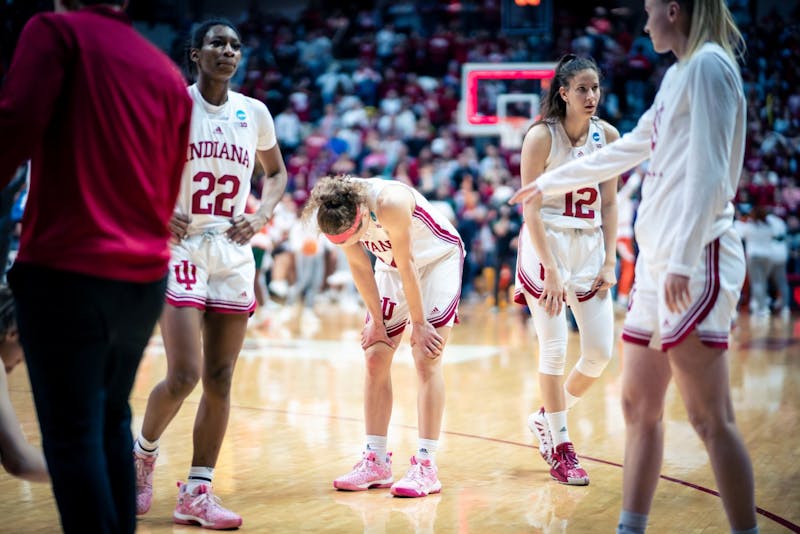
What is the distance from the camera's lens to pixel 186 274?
370 cm

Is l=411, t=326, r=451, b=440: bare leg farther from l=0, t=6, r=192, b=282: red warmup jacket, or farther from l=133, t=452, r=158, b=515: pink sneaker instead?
l=0, t=6, r=192, b=282: red warmup jacket

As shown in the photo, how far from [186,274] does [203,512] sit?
0.90 metres

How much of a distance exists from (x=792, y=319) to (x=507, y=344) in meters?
5.38

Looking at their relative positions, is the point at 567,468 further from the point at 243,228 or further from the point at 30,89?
the point at 30,89

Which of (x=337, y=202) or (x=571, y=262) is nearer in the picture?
(x=337, y=202)

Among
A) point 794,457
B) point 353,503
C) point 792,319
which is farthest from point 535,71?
point 353,503

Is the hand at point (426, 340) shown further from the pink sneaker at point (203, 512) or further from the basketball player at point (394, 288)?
the pink sneaker at point (203, 512)

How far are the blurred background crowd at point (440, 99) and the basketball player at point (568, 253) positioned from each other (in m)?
7.32

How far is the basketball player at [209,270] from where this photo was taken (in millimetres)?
3703

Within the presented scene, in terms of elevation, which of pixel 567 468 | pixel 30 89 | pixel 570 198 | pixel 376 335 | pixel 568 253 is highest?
pixel 30 89

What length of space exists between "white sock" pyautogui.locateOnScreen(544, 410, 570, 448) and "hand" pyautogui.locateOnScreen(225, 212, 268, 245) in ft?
5.63

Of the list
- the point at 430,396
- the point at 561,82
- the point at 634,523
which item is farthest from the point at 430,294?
the point at 634,523

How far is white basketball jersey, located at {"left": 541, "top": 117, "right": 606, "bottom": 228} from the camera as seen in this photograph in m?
4.59

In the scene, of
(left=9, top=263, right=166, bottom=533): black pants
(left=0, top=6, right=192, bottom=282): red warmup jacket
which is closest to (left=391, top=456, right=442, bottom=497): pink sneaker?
(left=9, top=263, right=166, bottom=533): black pants
